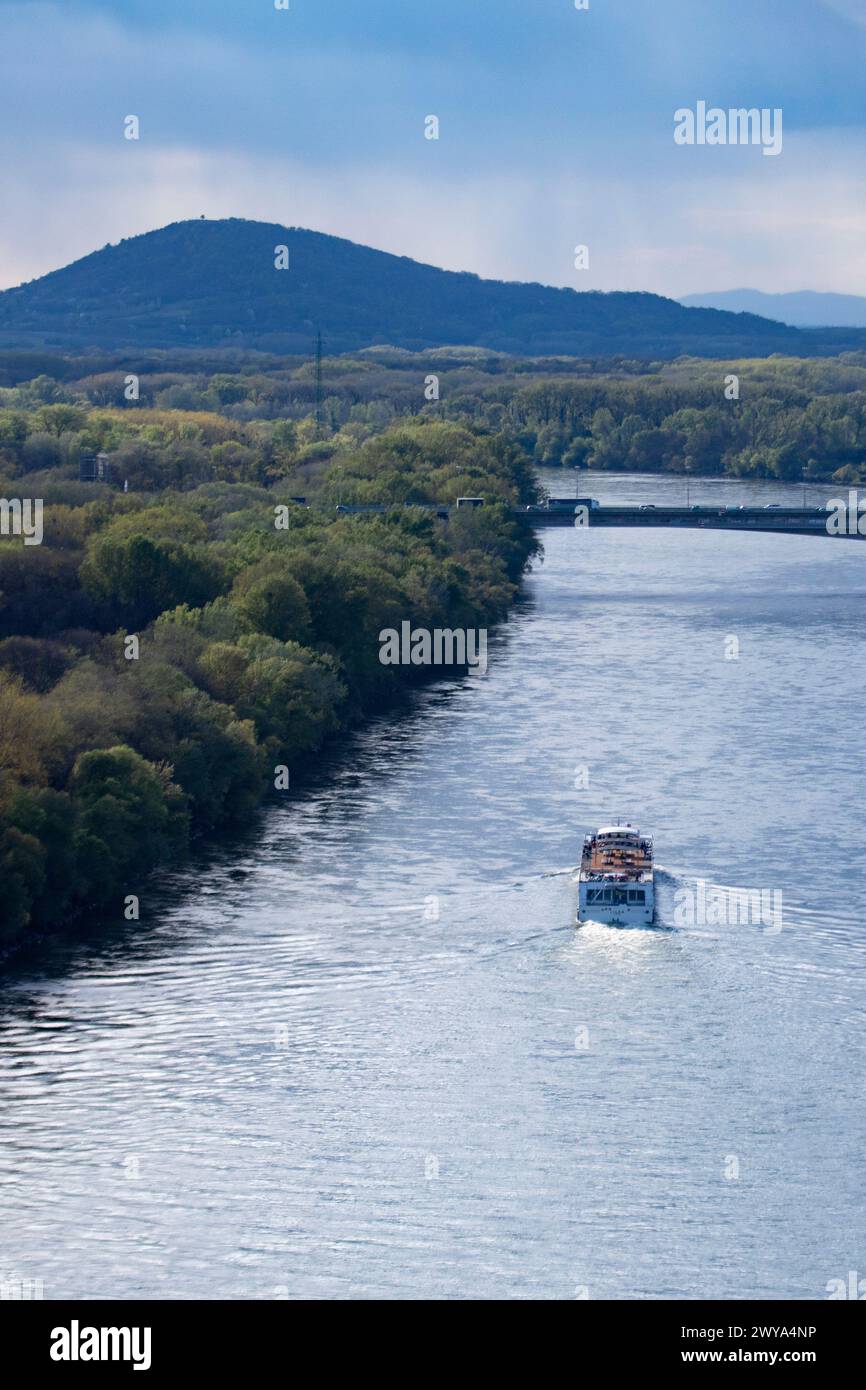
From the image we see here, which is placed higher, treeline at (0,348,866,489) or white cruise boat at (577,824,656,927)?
treeline at (0,348,866,489)

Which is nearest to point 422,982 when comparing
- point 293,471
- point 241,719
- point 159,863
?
point 159,863

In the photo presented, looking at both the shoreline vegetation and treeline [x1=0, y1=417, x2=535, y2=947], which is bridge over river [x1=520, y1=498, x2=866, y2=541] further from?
treeline [x1=0, y1=417, x2=535, y2=947]

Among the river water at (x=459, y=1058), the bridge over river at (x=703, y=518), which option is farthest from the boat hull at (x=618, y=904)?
the bridge over river at (x=703, y=518)

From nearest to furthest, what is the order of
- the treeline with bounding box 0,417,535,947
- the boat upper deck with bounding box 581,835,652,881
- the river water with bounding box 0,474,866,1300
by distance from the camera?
the river water with bounding box 0,474,866,1300, the boat upper deck with bounding box 581,835,652,881, the treeline with bounding box 0,417,535,947

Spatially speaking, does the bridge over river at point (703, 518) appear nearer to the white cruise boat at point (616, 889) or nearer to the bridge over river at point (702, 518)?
the bridge over river at point (702, 518)

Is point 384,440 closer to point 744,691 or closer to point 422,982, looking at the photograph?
point 744,691

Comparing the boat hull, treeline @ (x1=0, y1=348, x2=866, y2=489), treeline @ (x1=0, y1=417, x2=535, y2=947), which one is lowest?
the boat hull

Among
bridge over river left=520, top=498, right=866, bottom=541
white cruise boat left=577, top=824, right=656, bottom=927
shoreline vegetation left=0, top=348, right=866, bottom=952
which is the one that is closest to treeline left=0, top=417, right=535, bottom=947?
shoreline vegetation left=0, top=348, right=866, bottom=952
